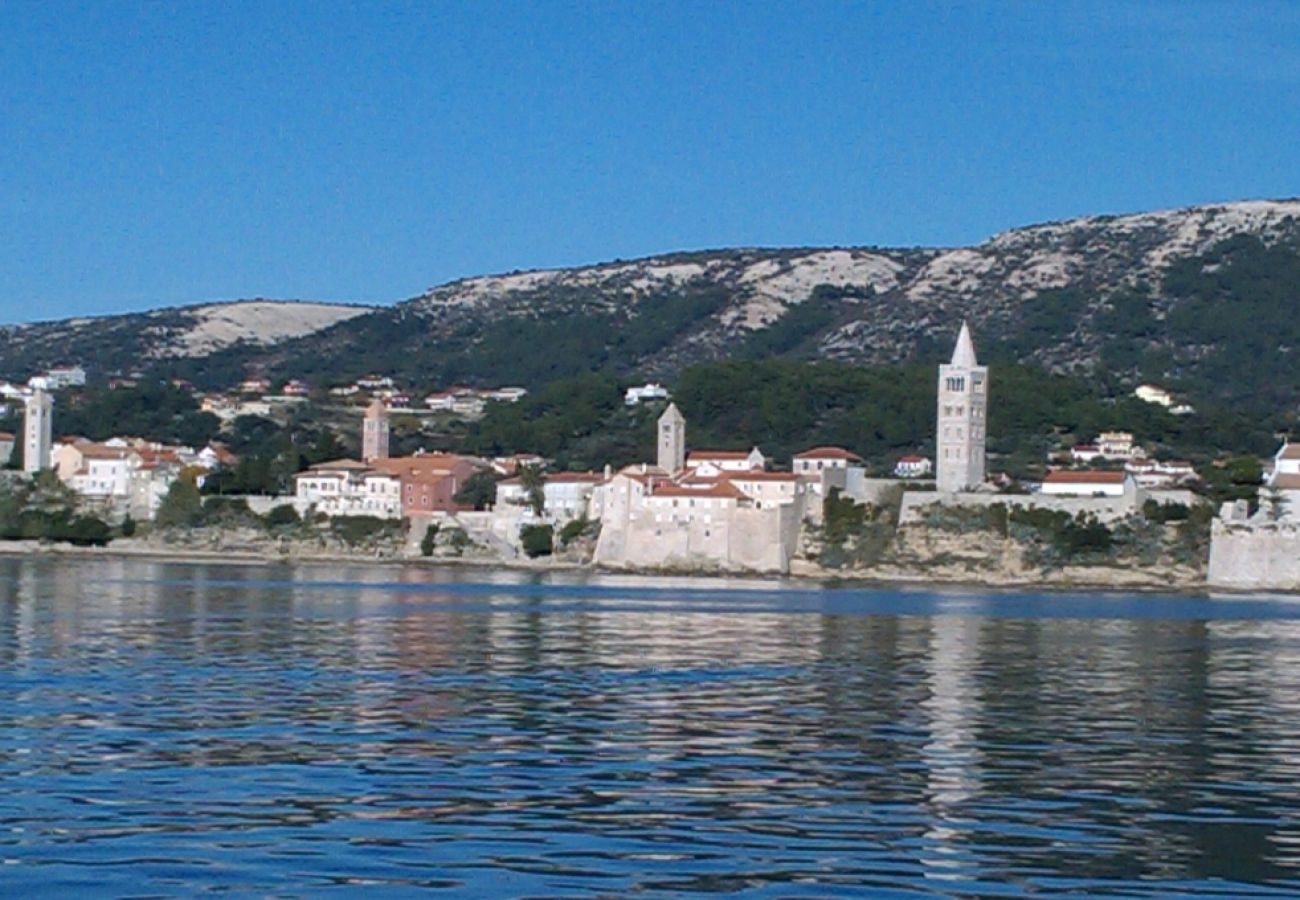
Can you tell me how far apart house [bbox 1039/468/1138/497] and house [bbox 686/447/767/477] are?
942 cm

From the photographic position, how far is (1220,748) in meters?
16.1

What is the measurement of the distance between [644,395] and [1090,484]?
130 feet

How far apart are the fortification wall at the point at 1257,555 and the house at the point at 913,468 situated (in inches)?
628

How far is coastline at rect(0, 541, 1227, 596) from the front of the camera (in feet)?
180

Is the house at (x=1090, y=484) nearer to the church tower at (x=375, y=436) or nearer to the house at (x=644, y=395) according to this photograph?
the church tower at (x=375, y=436)

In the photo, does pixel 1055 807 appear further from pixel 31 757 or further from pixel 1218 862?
pixel 31 757

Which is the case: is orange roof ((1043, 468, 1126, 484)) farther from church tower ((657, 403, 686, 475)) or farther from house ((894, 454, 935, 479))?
church tower ((657, 403, 686, 475))

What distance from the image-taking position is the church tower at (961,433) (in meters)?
63.8

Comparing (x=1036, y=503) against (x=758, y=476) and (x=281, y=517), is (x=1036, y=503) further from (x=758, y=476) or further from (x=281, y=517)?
(x=281, y=517)

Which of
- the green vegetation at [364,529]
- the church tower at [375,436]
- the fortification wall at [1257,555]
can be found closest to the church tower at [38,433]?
the church tower at [375,436]

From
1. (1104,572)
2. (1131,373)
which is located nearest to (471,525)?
(1104,572)

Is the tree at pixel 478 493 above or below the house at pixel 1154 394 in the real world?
below

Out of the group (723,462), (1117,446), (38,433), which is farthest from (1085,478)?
(38,433)

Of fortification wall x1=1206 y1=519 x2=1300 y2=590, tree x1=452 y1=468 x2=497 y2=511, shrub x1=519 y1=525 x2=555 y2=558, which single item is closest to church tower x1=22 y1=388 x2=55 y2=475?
tree x1=452 y1=468 x2=497 y2=511
